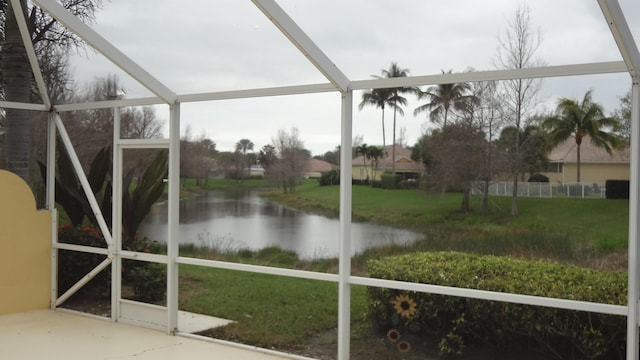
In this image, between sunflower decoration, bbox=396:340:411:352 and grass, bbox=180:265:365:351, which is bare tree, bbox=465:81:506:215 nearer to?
sunflower decoration, bbox=396:340:411:352

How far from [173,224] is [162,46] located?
166 cm

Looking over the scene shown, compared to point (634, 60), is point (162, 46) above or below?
above

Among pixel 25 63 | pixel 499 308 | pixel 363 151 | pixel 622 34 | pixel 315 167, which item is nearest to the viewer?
pixel 622 34

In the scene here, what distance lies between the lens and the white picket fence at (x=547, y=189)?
4395mm

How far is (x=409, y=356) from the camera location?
15.0 ft

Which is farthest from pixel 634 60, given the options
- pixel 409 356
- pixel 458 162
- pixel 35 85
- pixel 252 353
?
pixel 35 85

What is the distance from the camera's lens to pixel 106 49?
→ 4.80 m

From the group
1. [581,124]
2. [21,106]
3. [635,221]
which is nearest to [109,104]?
[21,106]

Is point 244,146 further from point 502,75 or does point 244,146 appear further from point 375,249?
point 502,75

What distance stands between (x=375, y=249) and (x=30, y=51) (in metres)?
3.95

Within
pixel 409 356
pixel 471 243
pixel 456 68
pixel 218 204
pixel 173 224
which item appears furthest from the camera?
pixel 218 204

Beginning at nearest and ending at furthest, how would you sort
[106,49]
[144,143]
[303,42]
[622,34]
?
[622,34] → [303,42] → [106,49] → [144,143]

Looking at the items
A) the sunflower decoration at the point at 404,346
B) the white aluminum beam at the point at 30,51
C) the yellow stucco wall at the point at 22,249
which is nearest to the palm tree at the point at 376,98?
the sunflower decoration at the point at 404,346

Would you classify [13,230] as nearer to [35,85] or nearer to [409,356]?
[35,85]
